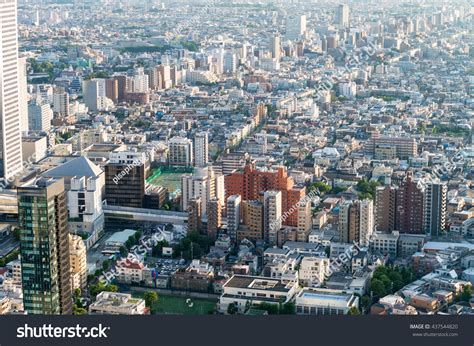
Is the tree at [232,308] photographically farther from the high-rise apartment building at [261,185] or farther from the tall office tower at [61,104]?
the tall office tower at [61,104]

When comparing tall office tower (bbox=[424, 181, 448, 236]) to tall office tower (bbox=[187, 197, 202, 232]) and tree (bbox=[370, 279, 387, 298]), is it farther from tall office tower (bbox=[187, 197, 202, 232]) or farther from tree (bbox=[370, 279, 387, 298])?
tall office tower (bbox=[187, 197, 202, 232])

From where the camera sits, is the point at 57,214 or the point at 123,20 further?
the point at 123,20

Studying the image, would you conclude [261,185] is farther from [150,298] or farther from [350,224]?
[150,298]

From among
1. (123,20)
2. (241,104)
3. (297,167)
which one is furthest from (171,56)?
(297,167)

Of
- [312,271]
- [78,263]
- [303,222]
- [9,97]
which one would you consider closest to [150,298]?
[78,263]

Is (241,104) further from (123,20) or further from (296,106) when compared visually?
(123,20)

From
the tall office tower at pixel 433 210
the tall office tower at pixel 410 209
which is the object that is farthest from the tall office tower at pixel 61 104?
the tall office tower at pixel 433 210

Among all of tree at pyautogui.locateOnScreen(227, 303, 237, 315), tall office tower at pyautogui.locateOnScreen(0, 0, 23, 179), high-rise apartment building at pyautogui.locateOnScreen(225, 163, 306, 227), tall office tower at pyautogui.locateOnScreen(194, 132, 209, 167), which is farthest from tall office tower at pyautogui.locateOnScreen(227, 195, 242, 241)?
tall office tower at pyautogui.locateOnScreen(194, 132, 209, 167)
